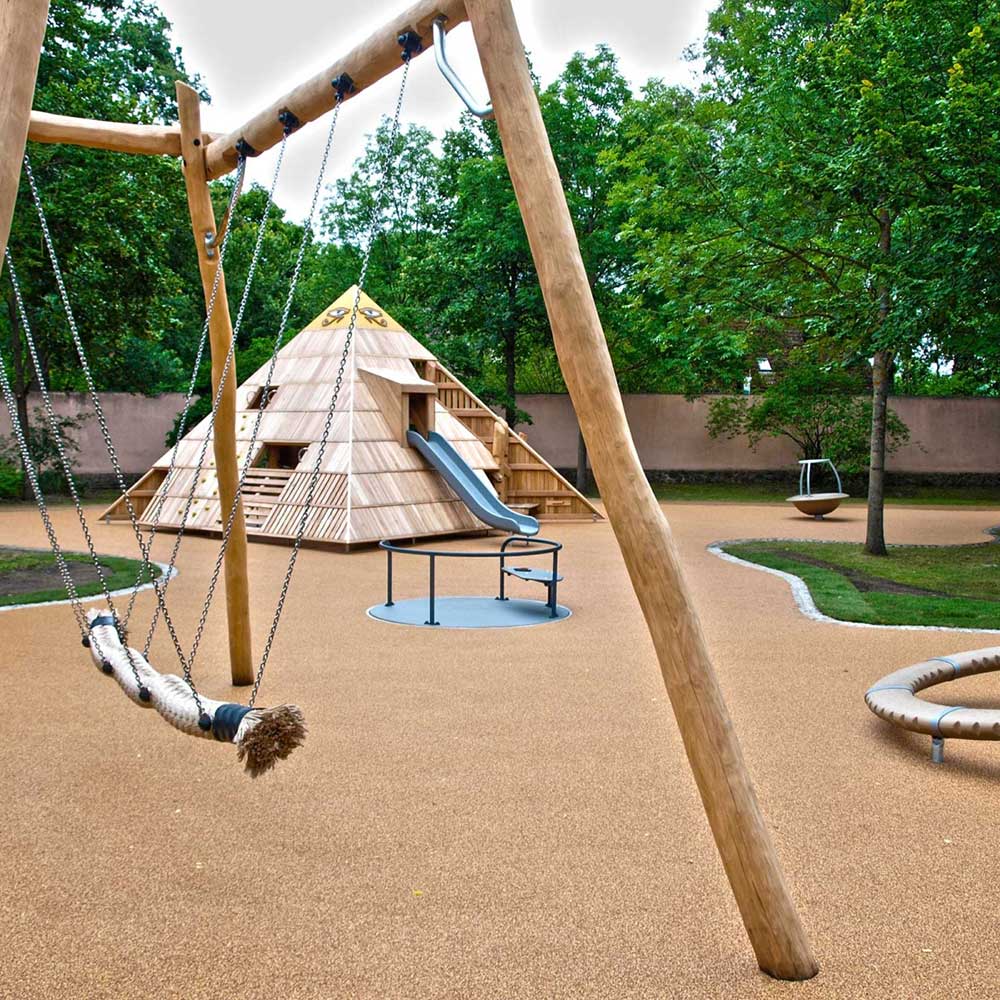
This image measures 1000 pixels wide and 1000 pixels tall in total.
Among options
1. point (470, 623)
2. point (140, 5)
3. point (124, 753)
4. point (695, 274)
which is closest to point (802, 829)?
point (124, 753)

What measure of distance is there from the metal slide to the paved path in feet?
20.3

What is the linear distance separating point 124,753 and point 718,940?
3261mm

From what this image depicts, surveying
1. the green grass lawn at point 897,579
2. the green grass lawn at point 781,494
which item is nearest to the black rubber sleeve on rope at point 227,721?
the green grass lawn at point 897,579

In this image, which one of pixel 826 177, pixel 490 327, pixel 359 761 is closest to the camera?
pixel 359 761

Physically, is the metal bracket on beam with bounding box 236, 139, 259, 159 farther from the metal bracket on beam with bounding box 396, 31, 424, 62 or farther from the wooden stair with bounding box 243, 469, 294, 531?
the wooden stair with bounding box 243, 469, 294, 531

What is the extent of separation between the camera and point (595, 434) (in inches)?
137

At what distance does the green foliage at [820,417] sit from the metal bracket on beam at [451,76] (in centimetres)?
2033

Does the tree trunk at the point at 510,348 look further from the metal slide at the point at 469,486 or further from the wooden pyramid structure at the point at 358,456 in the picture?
the metal slide at the point at 469,486

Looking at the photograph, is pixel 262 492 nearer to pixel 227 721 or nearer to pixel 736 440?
pixel 227 721

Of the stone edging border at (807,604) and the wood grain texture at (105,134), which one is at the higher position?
the wood grain texture at (105,134)

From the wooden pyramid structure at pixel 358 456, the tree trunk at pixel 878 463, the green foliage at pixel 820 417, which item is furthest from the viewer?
the green foliage at pixel 820 417

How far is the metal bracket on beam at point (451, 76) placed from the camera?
12.4 ft

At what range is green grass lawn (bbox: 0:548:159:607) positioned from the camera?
32.4 feet

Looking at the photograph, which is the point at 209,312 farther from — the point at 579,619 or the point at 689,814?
the point at 579,619
